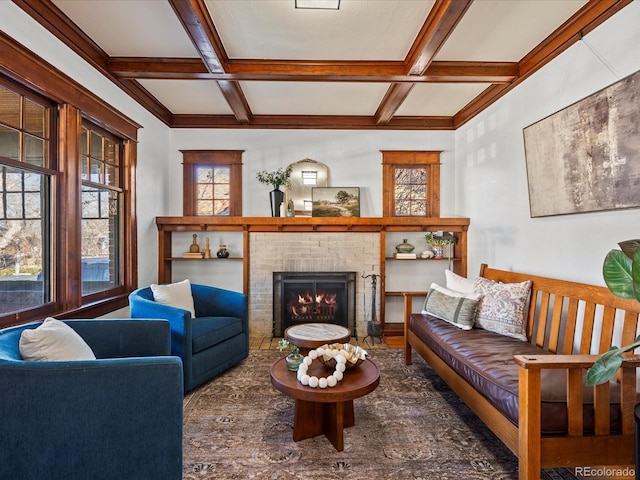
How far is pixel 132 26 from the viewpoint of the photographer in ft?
8.52

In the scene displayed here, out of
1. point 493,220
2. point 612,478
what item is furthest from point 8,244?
point 493,220

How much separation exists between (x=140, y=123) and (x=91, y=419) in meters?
3.29

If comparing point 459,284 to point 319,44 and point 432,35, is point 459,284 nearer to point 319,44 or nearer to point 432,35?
point 432,35

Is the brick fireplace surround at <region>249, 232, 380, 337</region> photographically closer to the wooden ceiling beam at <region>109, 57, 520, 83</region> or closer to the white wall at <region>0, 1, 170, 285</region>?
the white wall at <region>0, 1, 170, 285</region>

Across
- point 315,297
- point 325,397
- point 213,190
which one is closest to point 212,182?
point 213,190

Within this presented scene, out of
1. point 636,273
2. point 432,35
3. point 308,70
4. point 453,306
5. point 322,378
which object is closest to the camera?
point 636,273

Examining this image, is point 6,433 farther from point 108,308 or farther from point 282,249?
point 282,249

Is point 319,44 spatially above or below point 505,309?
above

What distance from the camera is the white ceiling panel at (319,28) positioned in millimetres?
2365

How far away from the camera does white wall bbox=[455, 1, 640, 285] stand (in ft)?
7.23

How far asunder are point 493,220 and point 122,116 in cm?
399

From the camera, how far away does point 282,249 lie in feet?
14.6

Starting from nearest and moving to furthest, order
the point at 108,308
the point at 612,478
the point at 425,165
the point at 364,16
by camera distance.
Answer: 1. the point at 612,478
2. the point at 364,16
3. the point at 108,308
4. the point at 425,165

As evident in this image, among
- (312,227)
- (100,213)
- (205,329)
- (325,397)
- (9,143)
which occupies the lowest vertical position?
(325,397)
